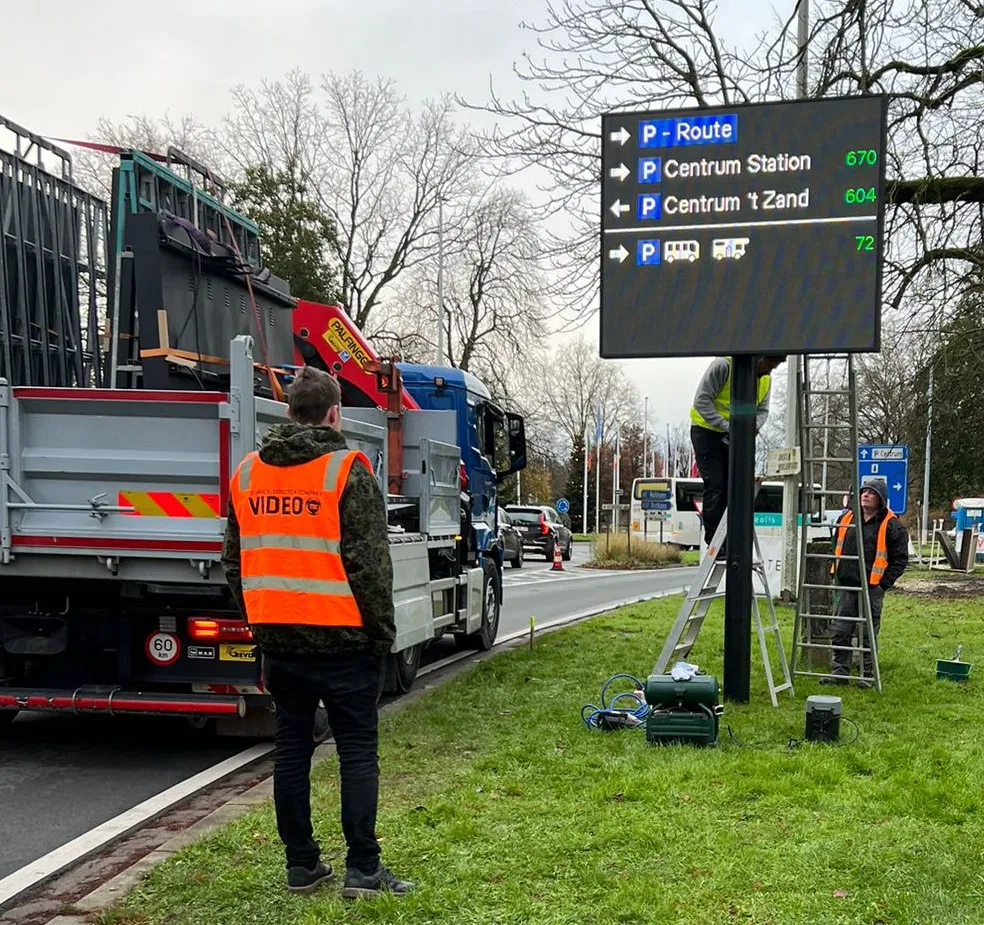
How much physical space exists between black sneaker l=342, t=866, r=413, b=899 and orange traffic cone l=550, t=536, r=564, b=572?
26.6 m

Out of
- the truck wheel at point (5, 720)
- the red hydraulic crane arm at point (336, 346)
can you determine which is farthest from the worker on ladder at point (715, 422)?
the truck wheel at point (5, 720)

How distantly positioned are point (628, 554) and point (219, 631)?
29.1 metres

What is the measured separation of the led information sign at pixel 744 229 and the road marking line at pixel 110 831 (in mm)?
3772

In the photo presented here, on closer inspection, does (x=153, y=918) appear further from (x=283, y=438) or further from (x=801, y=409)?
(x=801, y=409)

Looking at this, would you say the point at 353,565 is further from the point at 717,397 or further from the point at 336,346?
the point at 336,346

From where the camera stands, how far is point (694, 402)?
323 inches

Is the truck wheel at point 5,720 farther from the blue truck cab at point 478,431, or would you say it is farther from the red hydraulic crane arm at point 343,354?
the blue truck cab at point 478,431

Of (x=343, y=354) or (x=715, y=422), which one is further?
(x=343, y=354)

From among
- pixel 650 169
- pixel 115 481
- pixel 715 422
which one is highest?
pixel 650 169

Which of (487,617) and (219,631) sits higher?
(219,631)

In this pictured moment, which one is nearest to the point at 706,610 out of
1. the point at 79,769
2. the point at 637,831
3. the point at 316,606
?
the point at 637,831

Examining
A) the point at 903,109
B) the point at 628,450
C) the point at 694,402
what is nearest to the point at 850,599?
the point at 694,402

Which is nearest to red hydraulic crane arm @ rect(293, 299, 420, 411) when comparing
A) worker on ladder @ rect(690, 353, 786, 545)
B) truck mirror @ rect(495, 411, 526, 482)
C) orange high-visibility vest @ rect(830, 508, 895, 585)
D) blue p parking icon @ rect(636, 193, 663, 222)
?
truck mirror @ rect(495, 411, 526, 482)

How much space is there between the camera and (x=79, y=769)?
6246 millimetres
